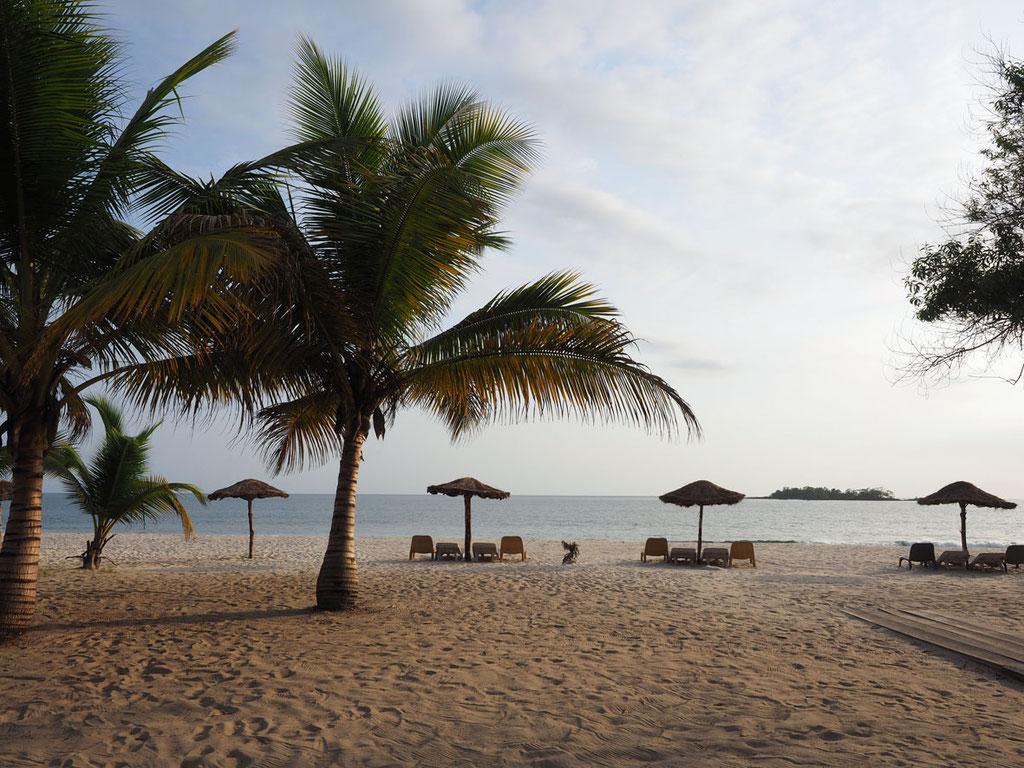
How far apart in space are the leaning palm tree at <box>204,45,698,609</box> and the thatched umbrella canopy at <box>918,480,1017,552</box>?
1347 centimetres

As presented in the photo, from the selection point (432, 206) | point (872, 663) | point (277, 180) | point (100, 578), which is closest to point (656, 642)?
point (872, 663)

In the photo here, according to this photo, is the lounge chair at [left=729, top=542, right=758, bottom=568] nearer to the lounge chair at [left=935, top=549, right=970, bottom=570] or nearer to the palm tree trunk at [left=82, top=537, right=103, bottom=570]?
the lounge chair at [left=935, top=549, right=970, bottom=570]

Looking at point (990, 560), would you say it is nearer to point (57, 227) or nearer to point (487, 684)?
point (487, 684)

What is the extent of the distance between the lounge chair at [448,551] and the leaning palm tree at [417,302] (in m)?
8.80

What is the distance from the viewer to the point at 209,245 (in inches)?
199

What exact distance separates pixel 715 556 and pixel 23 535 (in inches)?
525

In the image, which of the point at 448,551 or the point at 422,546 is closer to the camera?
the point at 448,551

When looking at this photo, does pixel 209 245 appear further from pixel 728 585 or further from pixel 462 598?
pixel 728 585

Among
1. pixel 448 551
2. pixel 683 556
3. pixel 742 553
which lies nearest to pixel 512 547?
pixel 448 551

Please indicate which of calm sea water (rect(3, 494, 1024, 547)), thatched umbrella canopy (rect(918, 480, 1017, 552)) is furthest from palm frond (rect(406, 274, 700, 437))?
calm sea water (rect(3, 494, 1024, 547))

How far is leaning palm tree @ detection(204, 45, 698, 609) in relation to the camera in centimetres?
761

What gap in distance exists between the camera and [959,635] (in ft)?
23.6

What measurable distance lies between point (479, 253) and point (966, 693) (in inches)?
279

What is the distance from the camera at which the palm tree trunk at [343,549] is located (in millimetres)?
8453
